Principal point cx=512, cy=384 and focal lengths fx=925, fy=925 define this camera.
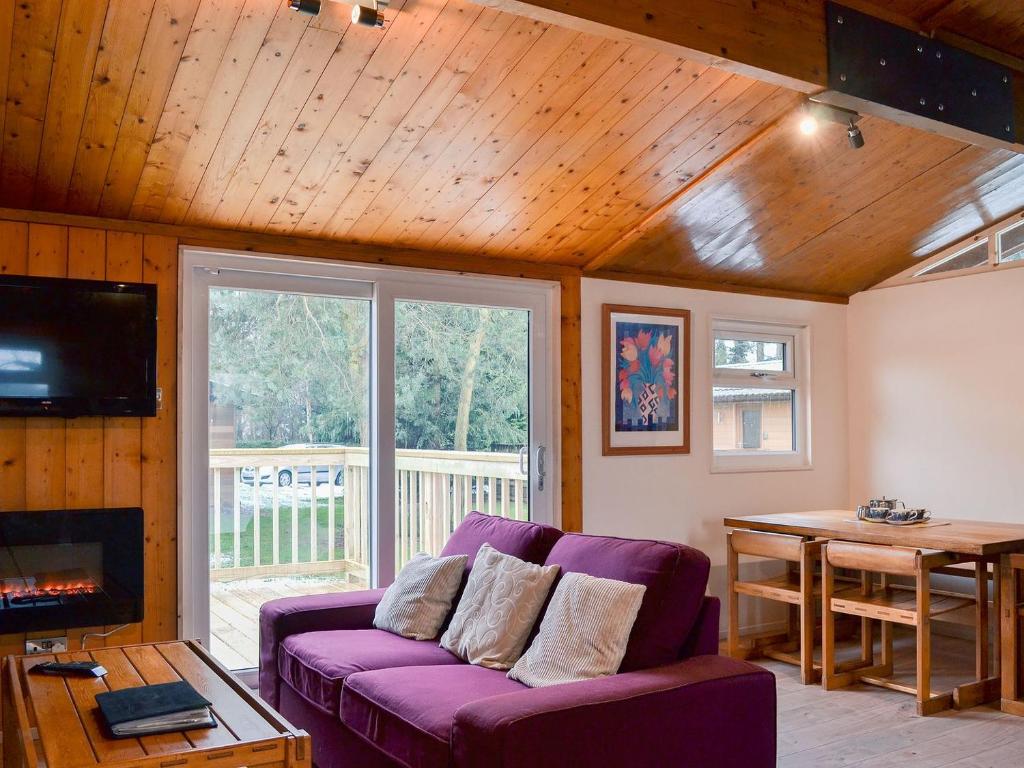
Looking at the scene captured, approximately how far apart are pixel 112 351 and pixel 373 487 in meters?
1.36

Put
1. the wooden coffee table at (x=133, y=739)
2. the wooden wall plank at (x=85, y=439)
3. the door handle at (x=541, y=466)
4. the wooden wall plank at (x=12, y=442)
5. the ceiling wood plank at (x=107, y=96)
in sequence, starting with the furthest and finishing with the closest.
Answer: the door handle at (x=541, y=466) → the wooden wall plank at (x=85, y=439) → the wooden wall plank at (x=12, y=442) → the ceiling wood plank at (x=107, y=96) → the wooden coffee table at (x=133, y=739)

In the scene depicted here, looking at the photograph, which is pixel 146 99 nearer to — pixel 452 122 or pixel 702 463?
pixel 452 122

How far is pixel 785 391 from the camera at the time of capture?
602 cm

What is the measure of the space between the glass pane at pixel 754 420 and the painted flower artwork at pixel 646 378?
44cm

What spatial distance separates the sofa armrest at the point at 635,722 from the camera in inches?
91.3

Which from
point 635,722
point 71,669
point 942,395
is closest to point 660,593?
point 635,722

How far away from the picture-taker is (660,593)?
2.86 meters

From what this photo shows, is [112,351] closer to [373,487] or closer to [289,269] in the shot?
[289,269]

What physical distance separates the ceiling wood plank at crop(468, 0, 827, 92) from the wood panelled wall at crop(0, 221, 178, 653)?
6.51 ft

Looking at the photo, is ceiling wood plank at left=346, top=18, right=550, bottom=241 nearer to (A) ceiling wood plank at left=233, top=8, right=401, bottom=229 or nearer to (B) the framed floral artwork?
(A) ceiling wood plank at left=233, top=8, right=401, bottom=229

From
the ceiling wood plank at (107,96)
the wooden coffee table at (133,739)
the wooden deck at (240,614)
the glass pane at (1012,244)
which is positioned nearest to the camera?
the wooden coffee table at (133,739)

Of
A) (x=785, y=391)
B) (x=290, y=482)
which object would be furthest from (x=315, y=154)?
(x=785, y=391)

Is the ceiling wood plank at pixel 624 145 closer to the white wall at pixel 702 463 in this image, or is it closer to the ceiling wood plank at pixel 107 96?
the white wall at pixel 702 463

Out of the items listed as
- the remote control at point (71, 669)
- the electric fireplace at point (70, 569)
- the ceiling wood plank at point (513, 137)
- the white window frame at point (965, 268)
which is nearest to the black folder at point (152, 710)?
the remote control at point (71, 669)
